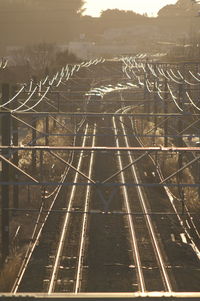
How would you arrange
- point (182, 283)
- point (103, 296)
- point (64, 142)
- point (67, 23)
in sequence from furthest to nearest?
point (67, 23)
point (64, 142)
point (182, 283)
point (103, 296)

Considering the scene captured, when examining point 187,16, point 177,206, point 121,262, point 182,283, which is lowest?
point 182,283

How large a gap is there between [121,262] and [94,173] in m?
5.83

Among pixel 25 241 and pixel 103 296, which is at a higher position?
pixel 25 241

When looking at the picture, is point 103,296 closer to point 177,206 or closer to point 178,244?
point 178,244

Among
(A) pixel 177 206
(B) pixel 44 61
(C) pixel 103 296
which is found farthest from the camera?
(B) pixel 44 61

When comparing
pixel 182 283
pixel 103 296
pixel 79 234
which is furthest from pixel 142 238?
pixel 103 296

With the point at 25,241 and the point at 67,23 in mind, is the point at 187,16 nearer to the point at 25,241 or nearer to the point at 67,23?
the point at 67,23

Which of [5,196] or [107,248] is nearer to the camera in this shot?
[5,196]

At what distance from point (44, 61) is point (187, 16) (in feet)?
139

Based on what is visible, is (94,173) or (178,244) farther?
(94,173)

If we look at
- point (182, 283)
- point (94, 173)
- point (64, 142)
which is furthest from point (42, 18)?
point (182, 283)

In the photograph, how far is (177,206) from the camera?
10.6 metres

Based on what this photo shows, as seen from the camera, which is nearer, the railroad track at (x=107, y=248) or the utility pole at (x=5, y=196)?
the railroad track at (x=107, y=248)

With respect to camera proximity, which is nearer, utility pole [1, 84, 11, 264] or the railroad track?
the railroad track
